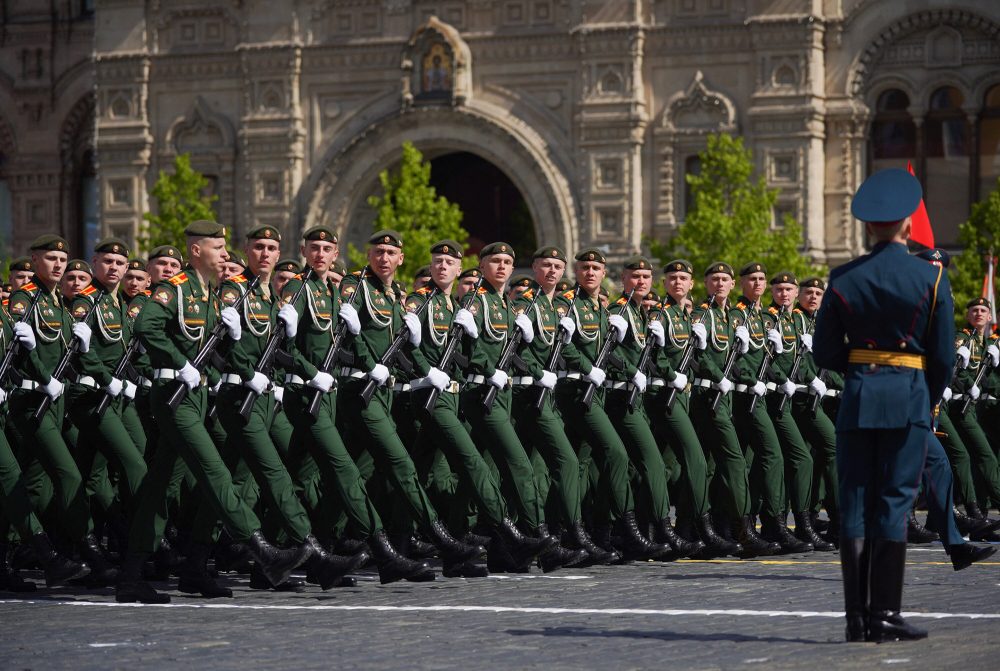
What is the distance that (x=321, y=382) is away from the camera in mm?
11797

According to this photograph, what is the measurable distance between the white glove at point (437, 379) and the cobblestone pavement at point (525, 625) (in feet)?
3.88

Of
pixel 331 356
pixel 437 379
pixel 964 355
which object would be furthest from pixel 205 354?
pixel 964 355

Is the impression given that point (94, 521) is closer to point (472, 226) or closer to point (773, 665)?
point (773, 665)

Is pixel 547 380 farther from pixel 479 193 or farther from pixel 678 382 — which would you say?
pixel 479 193

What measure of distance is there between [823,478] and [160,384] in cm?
566

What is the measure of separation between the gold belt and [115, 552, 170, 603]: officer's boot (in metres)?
4.13

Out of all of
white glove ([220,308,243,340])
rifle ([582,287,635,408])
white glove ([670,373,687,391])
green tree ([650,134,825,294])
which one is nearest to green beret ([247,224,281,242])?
white glove ([220,308,243,340])

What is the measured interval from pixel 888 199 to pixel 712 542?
210 inches

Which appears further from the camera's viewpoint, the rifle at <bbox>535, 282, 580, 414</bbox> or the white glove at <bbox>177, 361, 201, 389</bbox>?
the rifle at <bbox>535, 282, 580, 414</bbox>

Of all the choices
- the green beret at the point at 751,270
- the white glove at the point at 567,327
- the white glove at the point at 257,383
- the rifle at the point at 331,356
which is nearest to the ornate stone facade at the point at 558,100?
the green beret at the point at 751,270

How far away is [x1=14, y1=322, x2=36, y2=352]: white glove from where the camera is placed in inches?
482

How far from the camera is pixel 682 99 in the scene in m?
39.0

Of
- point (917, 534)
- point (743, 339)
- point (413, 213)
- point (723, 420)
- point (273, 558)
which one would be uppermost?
point (413, 213)

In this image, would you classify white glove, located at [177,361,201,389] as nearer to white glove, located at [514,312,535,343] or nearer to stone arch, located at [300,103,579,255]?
white glove, located at [514,312,535,343]
